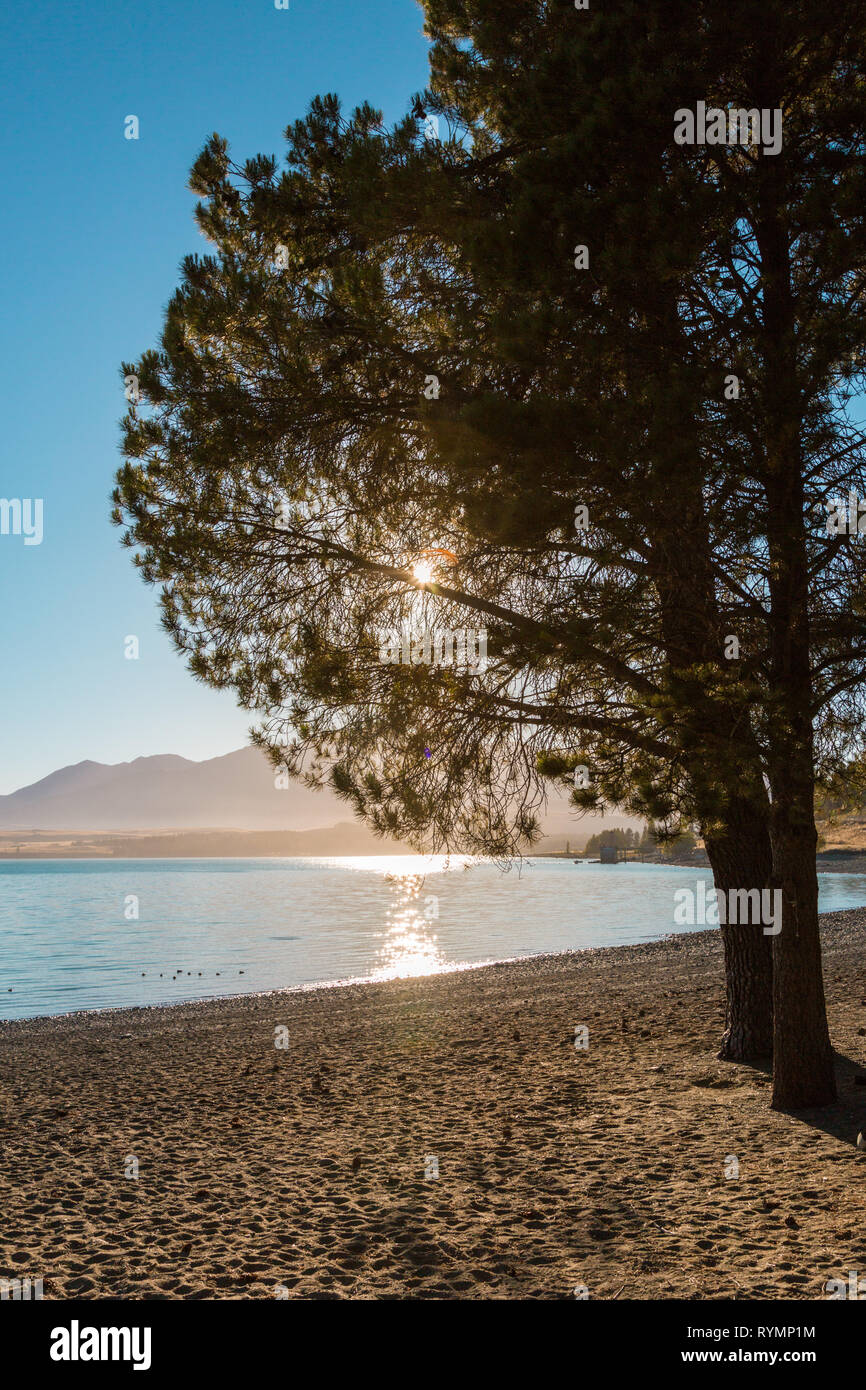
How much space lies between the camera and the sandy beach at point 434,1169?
4574mm

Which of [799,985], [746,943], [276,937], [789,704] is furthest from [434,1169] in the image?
[276,937]

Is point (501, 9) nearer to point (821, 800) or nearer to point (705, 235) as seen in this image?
point (705, 235)

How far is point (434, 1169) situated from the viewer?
247 inches

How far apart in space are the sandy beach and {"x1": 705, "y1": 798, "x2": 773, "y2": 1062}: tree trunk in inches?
14.4

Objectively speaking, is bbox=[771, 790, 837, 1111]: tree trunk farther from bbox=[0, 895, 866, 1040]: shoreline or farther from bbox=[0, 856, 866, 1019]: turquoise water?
bbox=[0, 895, 866, 1040]: shoreline

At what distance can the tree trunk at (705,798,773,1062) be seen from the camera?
8477 mm

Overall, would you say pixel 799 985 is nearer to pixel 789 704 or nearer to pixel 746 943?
pixel 746 943

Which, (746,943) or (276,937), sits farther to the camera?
(276,937)

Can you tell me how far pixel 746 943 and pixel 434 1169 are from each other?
13.0 ft

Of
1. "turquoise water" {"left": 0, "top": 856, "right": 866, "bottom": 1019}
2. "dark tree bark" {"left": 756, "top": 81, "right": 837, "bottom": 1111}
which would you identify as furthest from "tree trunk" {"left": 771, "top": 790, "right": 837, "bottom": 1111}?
"turquoise water" {"left": 0, "top": 856, "right": 866, "bottom": 1019}
